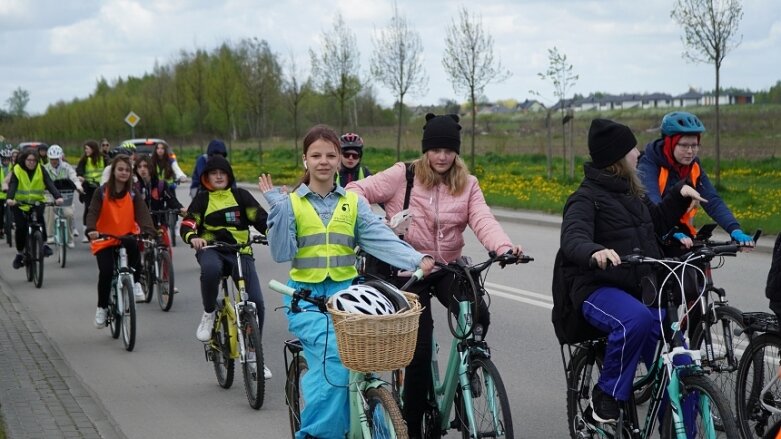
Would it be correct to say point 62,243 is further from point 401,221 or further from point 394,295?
point 394,295

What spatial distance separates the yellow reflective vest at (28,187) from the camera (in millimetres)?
14930

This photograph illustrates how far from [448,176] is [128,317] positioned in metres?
5.02

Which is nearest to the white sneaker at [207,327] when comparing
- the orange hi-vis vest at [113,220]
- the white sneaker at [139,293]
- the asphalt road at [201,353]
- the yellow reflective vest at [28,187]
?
the asphalt road at [201,353]

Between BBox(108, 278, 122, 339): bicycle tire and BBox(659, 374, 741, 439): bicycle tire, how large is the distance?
21.7 ft

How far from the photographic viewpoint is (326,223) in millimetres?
5242

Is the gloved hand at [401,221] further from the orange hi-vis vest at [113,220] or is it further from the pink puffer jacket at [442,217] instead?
the orange hi-vis vest at [113,220]

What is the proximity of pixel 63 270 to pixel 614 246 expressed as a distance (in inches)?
486

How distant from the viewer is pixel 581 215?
5402 millimetres

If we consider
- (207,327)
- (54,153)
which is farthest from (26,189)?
(207,327)

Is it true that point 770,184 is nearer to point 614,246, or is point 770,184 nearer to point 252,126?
point 614,246

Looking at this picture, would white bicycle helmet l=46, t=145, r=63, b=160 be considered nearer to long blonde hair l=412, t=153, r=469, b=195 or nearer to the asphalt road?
the asphalt road

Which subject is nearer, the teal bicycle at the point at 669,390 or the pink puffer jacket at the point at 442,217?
the teal bicycle at the point at 669,390

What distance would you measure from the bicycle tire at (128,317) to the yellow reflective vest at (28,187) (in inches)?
217

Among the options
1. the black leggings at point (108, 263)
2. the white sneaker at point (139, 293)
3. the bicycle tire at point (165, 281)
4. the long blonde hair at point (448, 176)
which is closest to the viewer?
the long blonde hair at point (448, 176)
